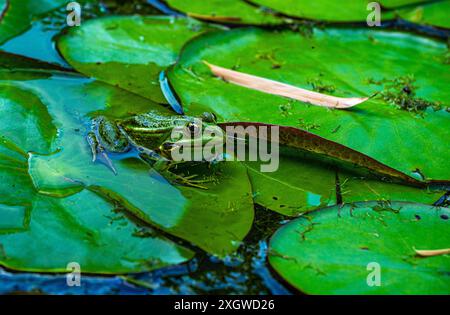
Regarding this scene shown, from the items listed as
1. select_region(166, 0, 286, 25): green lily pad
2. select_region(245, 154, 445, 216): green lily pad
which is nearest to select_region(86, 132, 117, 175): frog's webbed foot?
select_region(245, 154, 445, 216): green lily pad

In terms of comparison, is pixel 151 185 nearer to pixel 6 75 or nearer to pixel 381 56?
pixel 6 75

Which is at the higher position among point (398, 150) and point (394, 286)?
point (398, 150)

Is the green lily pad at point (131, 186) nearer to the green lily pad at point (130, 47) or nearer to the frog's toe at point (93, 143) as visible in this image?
the frog's toe at point (93, 143)

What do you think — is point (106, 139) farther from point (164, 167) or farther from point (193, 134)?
point (193, 134)

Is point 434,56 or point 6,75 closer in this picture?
point 6,75
